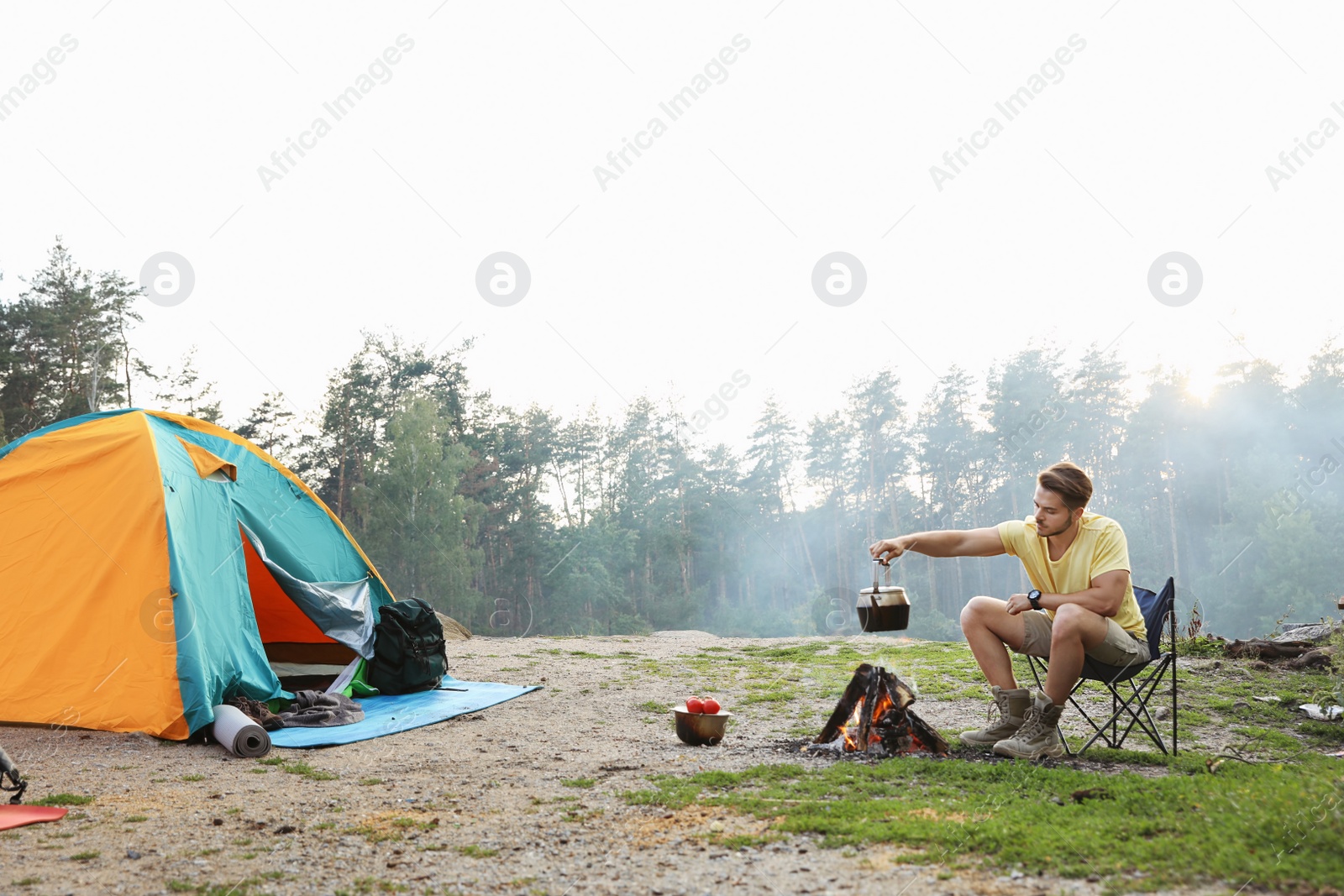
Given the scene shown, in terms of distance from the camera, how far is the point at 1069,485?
3178 mm

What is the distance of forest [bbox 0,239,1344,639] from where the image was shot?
22453mm

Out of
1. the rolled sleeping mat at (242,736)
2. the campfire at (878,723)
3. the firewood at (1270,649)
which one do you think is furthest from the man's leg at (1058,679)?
the firewood at (1270,649)

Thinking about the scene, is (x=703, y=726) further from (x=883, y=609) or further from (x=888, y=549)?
(x=888, y=549)

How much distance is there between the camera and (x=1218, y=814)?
6.82 feet

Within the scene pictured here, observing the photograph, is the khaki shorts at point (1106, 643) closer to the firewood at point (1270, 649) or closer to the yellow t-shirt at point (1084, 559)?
the yellow t-shirt at point (1084, 559)

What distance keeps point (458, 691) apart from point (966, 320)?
26078mm

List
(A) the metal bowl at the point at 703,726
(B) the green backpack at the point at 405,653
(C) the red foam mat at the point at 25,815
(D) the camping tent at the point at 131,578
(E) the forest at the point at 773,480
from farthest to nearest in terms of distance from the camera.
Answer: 1. (E) the forest at the point at 773,480
2. (B) the green backpack at the point at 405,653
3. (D) the camping tent at the point at 131,578
4. (A) the metal bowl at the point at 703,726
5. (C) the red foam mat at the point at 25,815

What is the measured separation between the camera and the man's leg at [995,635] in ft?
10.8

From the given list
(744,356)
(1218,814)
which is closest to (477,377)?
(744,356)

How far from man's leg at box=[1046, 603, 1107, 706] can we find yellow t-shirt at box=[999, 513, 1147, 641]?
0.17 meters

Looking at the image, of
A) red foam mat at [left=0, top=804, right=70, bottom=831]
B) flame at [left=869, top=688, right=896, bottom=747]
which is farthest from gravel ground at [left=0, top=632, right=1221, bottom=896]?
flame at [left=869, top=688, right=896, bottom=747]

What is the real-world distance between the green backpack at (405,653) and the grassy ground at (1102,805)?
3013mm

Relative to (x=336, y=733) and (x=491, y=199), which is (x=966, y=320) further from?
(x=336, y=733)

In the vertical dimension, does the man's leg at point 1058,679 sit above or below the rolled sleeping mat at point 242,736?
above
